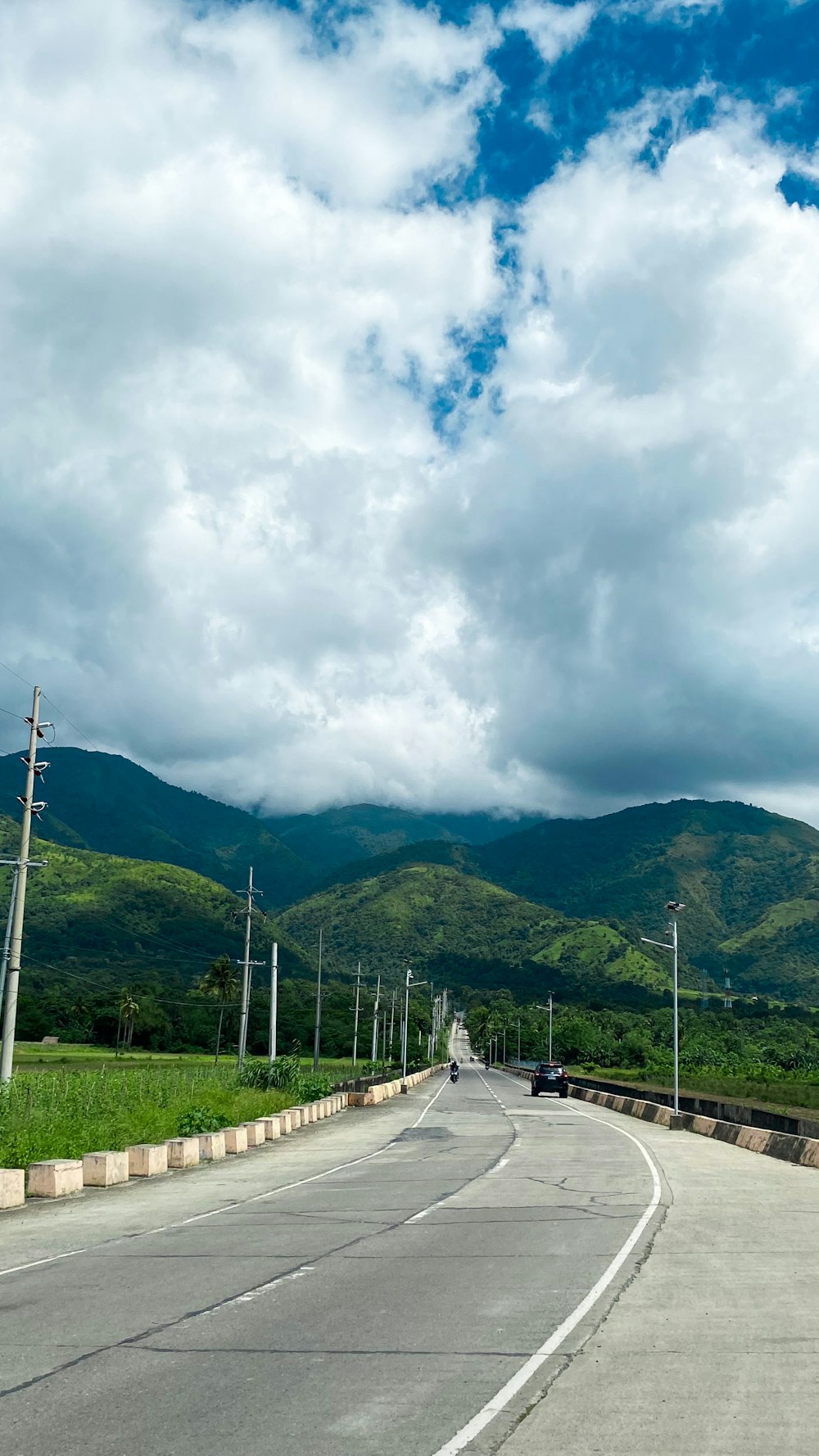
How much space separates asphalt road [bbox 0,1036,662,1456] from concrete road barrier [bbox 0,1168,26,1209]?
565 millimetres

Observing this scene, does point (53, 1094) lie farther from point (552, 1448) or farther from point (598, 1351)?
point (552, 1448)

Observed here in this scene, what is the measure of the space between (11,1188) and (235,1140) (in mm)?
11244

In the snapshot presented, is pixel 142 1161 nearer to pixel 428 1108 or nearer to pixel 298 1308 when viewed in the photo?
pixel 298 1308

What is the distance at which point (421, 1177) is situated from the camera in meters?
22.5

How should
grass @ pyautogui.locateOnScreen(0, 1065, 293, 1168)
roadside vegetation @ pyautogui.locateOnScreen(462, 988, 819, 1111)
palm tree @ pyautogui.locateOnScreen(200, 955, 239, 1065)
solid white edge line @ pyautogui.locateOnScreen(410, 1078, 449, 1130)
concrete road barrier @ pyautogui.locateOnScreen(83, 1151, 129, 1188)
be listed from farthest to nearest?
1. palm tree @ pyautogui.locateOnScreen(200, 955, 239, 1065)
2. roadside vegetation @ pyautogui.locateOnScreen(462, 988, 819, 1111)
3. solid white edge line @ pyautogui.locateOnScreen(410, 1078, 449, 1130)
4. grass @ pyautogui.locateOnScreen(0, 1065, 293, 1168)
5. concrete road barrier @ pyautogui.locateOnScreen(83, 1151, 129, 1188)

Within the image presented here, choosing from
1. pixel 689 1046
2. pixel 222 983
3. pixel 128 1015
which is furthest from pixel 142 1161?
pixel 689 1046

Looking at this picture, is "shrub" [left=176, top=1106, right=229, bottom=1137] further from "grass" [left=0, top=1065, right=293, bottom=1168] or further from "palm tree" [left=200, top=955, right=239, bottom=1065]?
"palm tree" [left=200, top=955, right=239, bottom=1065]

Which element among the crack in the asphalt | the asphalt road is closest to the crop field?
the asphalt road

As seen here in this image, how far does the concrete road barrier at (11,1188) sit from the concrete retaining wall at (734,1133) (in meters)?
17.8

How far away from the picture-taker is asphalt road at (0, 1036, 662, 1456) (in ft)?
22.4

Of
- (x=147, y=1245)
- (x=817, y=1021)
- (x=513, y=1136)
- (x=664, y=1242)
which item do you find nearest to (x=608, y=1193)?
(x=664, y=1242)

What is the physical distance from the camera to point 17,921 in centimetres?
3020

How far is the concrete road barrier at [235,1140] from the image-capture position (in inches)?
1094

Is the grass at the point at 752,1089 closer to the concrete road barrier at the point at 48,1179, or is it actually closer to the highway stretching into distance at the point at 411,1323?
the concrete road barrier at the point at 48,1179
